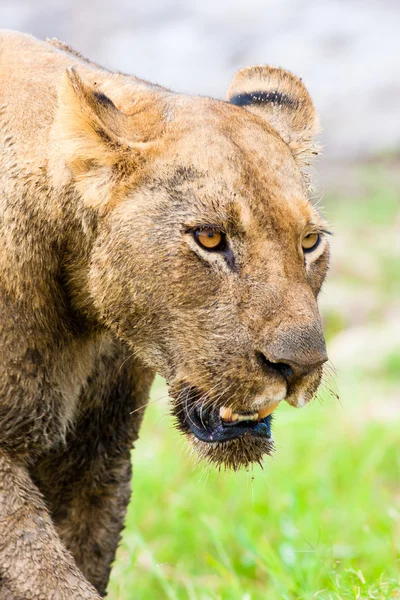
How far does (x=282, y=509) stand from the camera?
20.0 feet

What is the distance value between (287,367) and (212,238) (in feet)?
1.42

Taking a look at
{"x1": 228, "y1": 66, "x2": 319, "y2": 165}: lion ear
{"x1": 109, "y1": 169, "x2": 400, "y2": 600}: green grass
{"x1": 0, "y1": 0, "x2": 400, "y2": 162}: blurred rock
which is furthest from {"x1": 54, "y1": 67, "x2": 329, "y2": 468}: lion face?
{"x1": 0, "y1": 0, "x2": 400, "y2": 162}: blurred rock

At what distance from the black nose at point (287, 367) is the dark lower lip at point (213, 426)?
0.27m

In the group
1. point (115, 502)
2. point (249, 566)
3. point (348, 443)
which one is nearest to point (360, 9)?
point (348, 443)

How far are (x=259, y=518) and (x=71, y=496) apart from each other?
245cm

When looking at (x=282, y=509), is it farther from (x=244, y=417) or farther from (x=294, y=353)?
(x=294, y=353)

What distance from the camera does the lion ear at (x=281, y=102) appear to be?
141 inches

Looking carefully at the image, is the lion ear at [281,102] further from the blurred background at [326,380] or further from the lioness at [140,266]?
the blurred background at [326,380]

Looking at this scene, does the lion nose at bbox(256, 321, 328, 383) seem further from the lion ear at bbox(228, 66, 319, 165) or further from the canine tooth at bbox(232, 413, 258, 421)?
the lion ear at bbox(228, 66, 319, 165)

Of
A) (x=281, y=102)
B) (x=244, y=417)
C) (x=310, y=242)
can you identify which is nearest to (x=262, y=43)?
(x=281, y=102)

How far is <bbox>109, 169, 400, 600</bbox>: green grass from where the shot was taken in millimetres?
4698

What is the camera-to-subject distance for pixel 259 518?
607 cm

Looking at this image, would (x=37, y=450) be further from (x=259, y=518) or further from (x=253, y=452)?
(x=259, y=518)

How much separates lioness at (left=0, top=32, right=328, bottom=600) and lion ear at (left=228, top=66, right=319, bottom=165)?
1.0 inches
